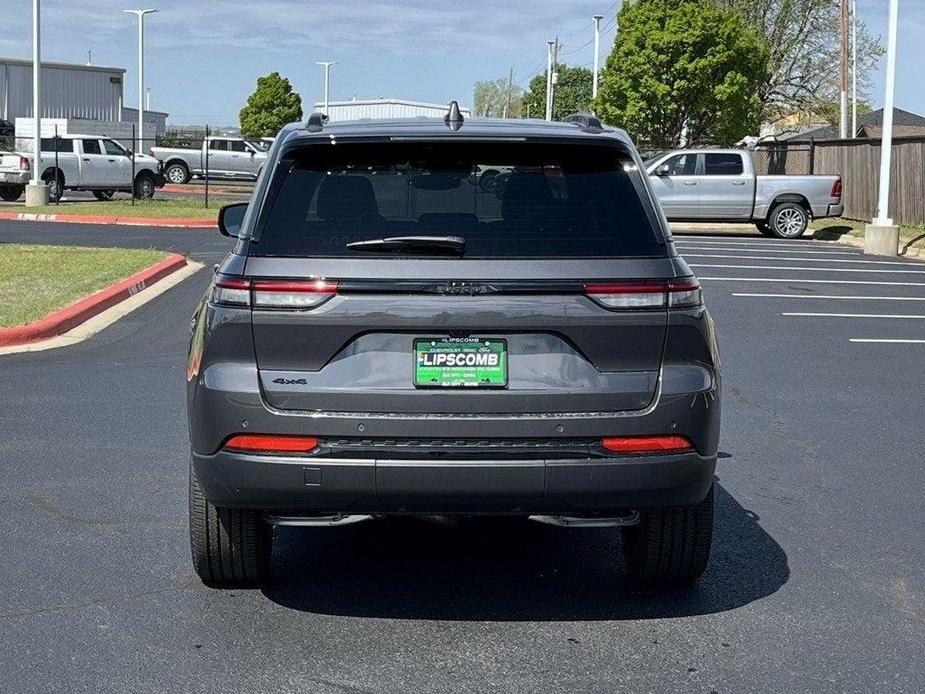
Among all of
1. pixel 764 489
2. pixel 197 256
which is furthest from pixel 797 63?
pixel 764 489

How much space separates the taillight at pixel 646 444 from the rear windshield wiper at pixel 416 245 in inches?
32.3

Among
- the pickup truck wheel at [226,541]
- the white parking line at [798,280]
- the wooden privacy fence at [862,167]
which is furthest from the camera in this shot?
the wooden privacy fence at [862,167]

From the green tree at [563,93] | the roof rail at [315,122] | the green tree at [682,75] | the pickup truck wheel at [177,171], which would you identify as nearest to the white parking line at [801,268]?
the roof rail at [315,122]

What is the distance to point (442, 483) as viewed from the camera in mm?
4402

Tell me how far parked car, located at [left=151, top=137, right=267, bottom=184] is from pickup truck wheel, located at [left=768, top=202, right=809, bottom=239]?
71.4 feet

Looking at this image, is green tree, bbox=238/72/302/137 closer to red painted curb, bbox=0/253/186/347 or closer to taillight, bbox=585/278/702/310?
red painted curb, bbox=0/253/186/347

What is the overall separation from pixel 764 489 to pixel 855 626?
80.9 inches

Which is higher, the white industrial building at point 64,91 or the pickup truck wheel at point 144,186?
the white industrial building at point 64,91

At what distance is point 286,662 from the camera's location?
4395 millimetres

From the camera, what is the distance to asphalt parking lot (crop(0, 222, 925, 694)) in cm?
434

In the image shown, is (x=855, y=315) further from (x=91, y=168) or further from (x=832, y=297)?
(x=91, y=168)

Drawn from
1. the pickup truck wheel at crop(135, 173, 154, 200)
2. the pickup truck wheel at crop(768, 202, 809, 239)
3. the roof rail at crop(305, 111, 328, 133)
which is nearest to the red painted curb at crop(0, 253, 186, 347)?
the roof rail at crop(305, 111, 328, 133)

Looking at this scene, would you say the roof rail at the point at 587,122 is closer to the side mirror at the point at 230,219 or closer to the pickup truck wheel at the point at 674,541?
the pickup truck wheel at the point at 674,541

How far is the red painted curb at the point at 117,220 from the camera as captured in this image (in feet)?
89.0
